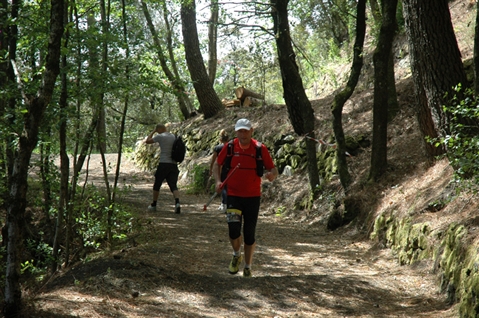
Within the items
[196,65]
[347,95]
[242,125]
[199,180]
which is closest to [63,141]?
[242,125]

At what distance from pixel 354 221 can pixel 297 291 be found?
4.59 metres

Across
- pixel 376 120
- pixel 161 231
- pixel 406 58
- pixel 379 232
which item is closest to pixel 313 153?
pixel 376 120

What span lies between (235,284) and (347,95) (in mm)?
6032

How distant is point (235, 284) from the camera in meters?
6.28

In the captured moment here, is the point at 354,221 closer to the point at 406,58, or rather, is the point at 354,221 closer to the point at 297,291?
the point at 297,291

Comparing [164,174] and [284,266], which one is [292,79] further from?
[284,266]

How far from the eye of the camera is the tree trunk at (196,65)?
66.5ft

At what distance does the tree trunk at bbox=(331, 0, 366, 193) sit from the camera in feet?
35.6

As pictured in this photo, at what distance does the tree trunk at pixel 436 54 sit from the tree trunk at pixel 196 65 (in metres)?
12.5

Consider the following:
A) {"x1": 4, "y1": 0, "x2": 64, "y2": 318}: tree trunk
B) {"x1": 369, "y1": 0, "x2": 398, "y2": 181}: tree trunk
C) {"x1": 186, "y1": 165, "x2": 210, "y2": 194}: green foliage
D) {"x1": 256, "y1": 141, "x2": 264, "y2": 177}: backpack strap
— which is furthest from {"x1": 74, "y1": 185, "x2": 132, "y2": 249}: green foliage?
{"x1": 186, "y1": 165, "x2": 210, "y2": 194}: green foliage

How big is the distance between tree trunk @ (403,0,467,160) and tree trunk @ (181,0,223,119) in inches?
493

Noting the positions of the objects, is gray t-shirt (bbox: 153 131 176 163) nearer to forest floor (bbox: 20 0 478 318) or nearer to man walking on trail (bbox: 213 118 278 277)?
forest floor (bbox: 20 0 478 318)

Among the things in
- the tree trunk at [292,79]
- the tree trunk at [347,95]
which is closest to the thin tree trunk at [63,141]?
the tree trunk at [347,95]

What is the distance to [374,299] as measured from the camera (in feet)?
19.5
